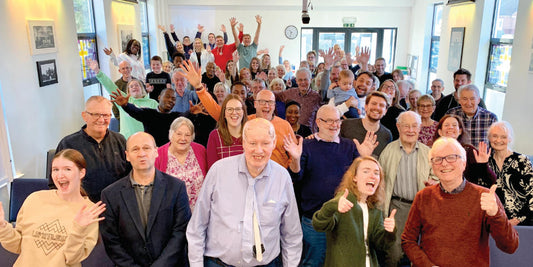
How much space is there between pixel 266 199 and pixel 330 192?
33.6 inches

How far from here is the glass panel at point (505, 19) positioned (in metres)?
6.83

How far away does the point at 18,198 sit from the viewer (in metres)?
3.51

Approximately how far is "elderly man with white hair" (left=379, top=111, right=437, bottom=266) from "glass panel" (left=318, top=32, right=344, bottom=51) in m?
10.1

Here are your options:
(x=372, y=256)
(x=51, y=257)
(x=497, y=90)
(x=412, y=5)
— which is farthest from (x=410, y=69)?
(x=51, y=257)

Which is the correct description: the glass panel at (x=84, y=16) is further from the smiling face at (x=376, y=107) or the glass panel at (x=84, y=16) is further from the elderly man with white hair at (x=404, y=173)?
the elderly man with white hair at (x=404, y=173)

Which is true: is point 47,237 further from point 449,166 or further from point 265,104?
point 449,166

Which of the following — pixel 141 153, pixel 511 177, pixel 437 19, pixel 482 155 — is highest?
pixel 437 19

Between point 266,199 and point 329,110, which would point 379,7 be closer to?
point 329,110

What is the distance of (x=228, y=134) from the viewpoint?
10.4 ft

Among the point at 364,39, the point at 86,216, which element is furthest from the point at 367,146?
the point at 364,39

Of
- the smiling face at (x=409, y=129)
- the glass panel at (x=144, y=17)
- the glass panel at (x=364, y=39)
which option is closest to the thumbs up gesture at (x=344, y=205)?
the smiling face at (x=409, y=129)

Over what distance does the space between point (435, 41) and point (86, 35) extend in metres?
8.70

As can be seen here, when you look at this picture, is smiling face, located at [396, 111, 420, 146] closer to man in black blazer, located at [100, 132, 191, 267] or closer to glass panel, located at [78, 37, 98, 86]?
man in black blazer, located at [100, 132, 191, 267]

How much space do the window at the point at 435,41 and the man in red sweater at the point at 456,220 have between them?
9.08m
